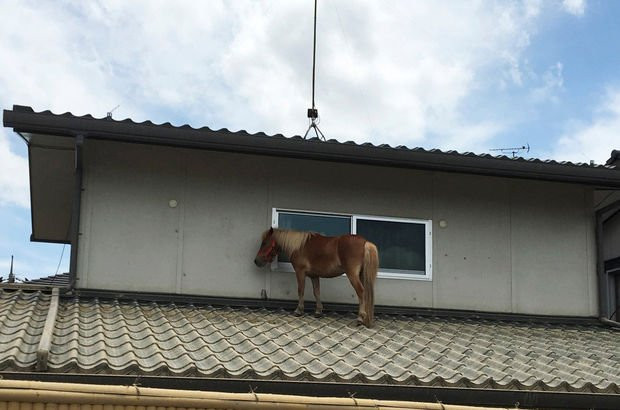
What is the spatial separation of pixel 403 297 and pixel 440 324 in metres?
0.66

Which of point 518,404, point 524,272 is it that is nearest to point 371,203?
point 524,272

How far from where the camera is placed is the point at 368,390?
18.4ft

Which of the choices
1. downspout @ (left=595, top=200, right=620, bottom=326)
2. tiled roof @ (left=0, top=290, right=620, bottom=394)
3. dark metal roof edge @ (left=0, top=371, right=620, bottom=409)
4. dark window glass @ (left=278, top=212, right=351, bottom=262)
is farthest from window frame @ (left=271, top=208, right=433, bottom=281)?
dark metal roof edge @ (left=0, top=371, right=620, bottom=409)

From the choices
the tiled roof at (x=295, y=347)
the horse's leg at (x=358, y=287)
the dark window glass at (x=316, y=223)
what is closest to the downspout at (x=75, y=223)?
the tiled roof at (x=295, y=347)

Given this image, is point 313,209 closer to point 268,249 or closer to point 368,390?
point 268,249

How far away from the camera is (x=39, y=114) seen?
7.48m

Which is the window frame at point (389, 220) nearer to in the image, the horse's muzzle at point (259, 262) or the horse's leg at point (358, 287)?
the horse's muzzle at point (259, 262)

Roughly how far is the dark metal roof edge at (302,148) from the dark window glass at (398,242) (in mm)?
844

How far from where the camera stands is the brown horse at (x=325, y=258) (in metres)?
8.02

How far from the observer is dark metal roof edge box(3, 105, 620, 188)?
7.59 meters

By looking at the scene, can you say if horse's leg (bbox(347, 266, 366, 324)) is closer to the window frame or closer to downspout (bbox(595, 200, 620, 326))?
the window frame

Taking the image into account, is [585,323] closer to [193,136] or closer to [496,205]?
[496,205]

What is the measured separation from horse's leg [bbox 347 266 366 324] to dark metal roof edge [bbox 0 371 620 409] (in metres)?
2.17

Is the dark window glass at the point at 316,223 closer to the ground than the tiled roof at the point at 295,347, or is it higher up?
higher up
